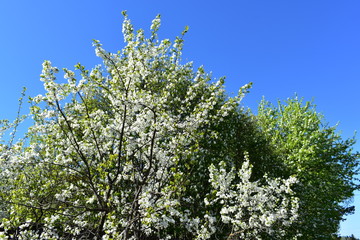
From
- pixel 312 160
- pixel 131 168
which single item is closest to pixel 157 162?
pixel 131 168

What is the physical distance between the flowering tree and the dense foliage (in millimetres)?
62

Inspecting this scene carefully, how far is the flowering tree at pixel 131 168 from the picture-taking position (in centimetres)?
764

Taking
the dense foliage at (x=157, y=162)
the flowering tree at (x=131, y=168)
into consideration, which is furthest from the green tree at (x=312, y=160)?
the flowering tree at (x=131, y=168)

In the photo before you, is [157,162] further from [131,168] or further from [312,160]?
[312,160]

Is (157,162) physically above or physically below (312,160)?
below

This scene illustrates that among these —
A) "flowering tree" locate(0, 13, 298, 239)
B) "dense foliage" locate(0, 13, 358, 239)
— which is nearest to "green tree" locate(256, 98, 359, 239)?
"dense foliage" locate(0, 13, 358, 239)

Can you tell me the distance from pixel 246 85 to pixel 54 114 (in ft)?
20.6

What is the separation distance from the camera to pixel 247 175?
395 inches

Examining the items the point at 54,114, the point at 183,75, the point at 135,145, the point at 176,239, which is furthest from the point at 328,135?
the point at 54,114

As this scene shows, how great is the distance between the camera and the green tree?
20.1m

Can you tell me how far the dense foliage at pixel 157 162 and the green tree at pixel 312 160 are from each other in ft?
0.47

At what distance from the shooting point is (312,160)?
22.1 m

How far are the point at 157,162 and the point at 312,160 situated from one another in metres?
16.2

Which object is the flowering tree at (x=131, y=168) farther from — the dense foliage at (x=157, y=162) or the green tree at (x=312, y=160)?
the green tree at (x=312, y=160)
